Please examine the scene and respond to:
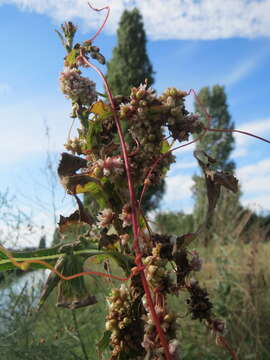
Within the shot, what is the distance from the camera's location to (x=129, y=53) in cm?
916

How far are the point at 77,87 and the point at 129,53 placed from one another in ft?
30.3

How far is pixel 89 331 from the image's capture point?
1.84m

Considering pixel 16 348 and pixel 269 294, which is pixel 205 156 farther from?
pixel 269 294

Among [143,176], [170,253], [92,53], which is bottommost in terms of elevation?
[170,253]


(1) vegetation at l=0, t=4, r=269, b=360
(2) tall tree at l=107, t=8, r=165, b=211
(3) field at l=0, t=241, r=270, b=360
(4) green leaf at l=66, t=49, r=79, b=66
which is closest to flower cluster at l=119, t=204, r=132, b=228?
(1) vegetation at l=0, t=4, r=269, b=360

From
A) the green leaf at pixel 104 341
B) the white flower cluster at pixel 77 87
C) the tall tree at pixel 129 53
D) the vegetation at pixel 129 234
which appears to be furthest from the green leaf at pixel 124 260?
the tall tree at pixel 129 53

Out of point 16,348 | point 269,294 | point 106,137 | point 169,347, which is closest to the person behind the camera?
point 169,347

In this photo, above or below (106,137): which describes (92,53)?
above

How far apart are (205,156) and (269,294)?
7.27 feet

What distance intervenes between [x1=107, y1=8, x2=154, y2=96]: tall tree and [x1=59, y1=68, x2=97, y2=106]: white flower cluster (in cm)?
838

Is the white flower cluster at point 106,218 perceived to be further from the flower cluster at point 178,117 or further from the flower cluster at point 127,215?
the flower cluster at point 178,117

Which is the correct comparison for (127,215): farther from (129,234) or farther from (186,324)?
(186,324)

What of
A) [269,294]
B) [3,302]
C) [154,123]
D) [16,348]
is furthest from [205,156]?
[269,294]

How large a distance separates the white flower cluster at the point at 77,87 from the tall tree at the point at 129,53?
8.38 metres
